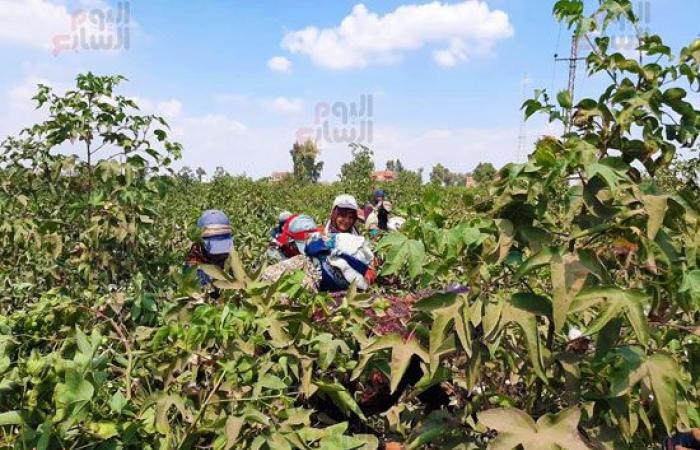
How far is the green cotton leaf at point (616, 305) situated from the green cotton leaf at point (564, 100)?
51 cm

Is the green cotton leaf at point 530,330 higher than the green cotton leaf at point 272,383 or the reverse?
higher

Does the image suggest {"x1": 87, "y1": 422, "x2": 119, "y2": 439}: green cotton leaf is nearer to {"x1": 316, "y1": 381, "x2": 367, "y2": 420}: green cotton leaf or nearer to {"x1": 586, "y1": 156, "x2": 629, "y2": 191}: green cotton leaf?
{"x1": 316, "y1": 381, "x2": 367, "y2": 420}: green cotton leaf

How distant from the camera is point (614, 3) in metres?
1.50

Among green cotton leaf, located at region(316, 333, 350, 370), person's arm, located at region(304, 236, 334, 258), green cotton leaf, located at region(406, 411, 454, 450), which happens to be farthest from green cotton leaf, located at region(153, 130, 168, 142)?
green cotton leaf, located at region(406, 411, 454, 450)

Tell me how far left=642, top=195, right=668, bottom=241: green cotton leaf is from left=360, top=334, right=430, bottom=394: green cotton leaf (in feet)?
1.85

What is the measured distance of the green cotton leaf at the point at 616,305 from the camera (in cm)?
121

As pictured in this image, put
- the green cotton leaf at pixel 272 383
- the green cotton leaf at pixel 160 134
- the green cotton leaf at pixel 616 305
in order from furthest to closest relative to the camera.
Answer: the green cotton leaf at pixel 160 134 → the green cotton leaf at pixel 272 383 → the green cotton leaf at pixel 616 305

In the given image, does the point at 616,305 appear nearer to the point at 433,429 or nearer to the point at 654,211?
the point at 654,211

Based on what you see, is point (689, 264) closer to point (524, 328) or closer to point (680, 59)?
point (524, 328)

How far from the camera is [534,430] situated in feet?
4.35

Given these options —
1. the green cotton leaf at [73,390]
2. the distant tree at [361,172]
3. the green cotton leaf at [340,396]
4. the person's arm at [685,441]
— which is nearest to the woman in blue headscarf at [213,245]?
the green cotton leaf at [340,396]

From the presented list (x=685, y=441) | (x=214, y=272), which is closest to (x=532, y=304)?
(x=214, y=272)

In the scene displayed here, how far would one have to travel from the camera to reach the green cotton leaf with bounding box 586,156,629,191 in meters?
1.23

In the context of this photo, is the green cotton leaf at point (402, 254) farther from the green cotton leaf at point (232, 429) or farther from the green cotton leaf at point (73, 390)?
the green cotton leaf at point (73, 390)
